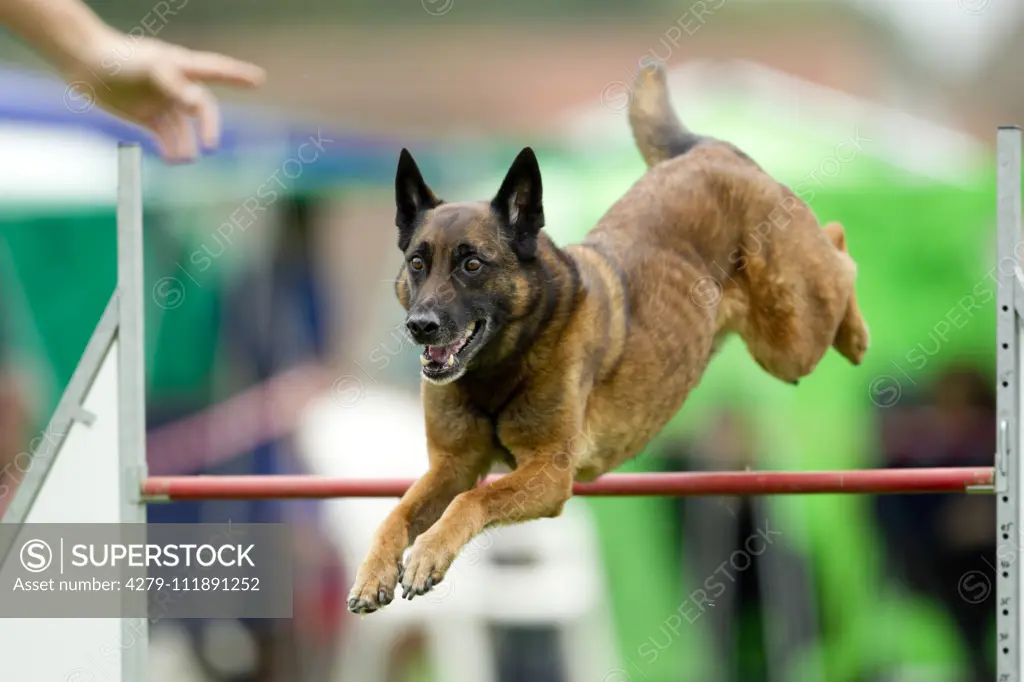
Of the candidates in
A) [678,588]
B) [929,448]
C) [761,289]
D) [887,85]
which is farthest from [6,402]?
Answer: [887,85]

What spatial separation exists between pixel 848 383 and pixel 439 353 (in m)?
3.22

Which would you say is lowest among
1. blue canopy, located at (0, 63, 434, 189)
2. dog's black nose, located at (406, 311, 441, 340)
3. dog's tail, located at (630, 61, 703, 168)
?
dog's black nose, located at (406, 311, 441, 340)

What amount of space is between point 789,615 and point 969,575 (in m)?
0.88

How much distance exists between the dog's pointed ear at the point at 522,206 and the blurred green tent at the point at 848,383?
258 cm

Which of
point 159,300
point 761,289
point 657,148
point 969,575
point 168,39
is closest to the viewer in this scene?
point 761,289

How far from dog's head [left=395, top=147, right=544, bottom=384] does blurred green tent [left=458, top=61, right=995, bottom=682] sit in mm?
2607

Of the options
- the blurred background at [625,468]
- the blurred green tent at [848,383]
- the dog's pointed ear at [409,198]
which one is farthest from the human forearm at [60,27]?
the blurred green tent at [848,383]

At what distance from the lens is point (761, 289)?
4.57 metres

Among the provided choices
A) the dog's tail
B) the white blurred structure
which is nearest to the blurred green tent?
the white blurred structure

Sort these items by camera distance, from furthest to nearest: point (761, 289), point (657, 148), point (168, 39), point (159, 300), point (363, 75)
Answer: point (363, 75), point (168, 39), point (159, 300), point (657, 148), point (761, 289)

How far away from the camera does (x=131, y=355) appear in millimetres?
4320

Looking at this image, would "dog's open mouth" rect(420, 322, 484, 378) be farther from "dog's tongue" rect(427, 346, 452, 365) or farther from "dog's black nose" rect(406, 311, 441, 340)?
"dog's black nose" rect(406, 311, 441, 340)

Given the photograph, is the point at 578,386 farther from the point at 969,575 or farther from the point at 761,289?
the point at 969,575

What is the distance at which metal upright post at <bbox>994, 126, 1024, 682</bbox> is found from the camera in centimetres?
405
